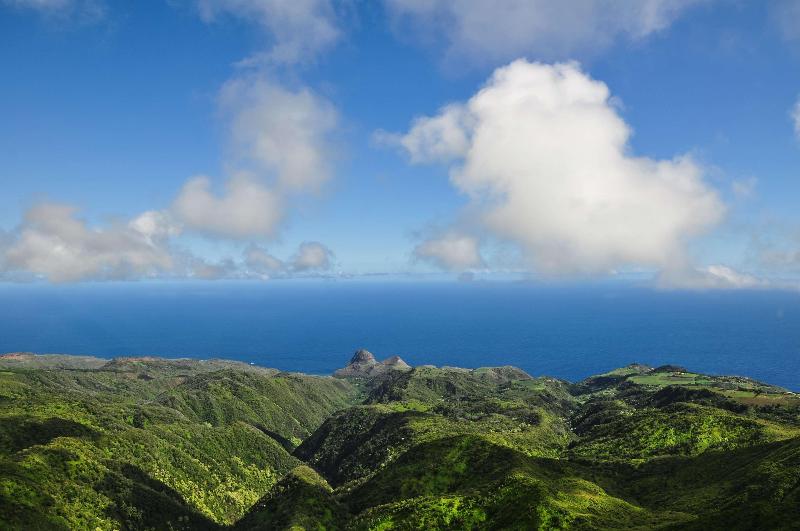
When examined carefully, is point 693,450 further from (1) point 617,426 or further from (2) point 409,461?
(2) point 409,461

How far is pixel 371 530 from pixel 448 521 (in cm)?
1687

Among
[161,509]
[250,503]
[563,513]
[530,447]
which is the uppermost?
[563,513]

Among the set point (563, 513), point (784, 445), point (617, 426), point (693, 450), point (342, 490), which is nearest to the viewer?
point (563, 513)

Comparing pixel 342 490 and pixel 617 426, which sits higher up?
pixel 617 426

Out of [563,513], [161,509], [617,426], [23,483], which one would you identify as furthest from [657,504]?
[23,483]

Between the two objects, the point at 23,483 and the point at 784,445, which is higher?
the point at 784,445

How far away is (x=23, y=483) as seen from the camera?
121 m

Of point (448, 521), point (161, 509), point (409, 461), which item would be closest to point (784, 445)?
point (448, 521)

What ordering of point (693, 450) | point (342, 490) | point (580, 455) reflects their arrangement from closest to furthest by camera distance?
point (693, 450)
point (342, 490)
point (580, 455)

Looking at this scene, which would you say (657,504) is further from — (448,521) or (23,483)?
(23,483)

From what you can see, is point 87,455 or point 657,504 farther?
point 87,455

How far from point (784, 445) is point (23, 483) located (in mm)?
181764

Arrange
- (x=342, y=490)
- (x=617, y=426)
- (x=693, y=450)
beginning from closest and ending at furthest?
(x=693, y=450) → (x=342, y=490) → (x=617, y=426)

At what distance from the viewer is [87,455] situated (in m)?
152
